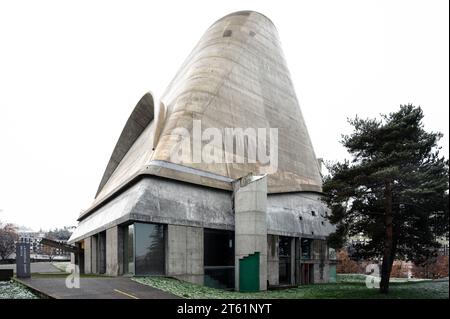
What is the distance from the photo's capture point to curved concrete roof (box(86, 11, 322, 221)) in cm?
2834

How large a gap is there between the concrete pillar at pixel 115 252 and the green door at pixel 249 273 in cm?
721

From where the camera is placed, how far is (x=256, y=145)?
33.6 m

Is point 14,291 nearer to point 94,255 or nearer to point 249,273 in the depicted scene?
point 249,273

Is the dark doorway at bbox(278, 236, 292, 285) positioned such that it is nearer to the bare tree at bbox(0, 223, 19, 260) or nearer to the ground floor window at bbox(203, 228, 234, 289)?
the ground floor window at bbox(203, 228, 234, 289)

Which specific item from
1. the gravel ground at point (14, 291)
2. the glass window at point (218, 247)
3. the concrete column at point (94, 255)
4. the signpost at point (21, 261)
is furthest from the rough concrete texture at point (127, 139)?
the gravel ground at point (14, 291)

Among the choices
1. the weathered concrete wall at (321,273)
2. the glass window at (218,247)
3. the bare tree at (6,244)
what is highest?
the glass window at (218,247)

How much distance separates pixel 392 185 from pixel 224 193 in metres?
11.4

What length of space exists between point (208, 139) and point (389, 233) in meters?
13.7

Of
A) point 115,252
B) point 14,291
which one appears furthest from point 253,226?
point 14,291

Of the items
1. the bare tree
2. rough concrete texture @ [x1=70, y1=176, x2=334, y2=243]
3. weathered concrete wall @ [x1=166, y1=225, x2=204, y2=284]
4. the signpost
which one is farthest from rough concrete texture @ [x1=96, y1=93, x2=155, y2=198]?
the bare tree

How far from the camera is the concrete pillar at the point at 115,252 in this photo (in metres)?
23.4

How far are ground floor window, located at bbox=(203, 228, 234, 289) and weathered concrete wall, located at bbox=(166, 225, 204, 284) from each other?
0.77 metres

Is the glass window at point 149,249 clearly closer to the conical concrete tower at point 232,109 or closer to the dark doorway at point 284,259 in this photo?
the conical concrete tower at point 232,109
